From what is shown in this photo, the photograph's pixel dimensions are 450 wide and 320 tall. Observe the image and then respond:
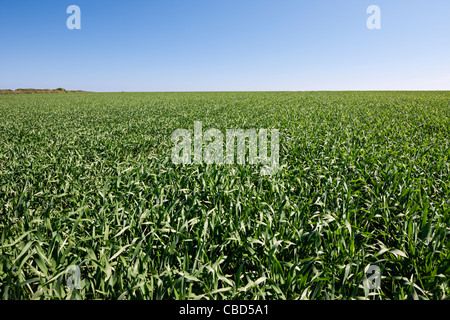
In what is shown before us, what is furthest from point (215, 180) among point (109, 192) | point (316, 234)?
point (316, 234)

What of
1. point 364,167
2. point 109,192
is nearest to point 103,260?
point 109,192

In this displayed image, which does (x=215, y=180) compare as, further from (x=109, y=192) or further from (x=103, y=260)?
(x=103, y=260)

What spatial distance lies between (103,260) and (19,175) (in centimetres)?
412

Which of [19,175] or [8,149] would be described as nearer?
[19,175]

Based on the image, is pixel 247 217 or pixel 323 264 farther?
pixel 247 217

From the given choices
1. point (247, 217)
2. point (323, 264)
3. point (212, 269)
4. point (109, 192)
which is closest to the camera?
point (212, 269)

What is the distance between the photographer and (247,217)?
2846 mm

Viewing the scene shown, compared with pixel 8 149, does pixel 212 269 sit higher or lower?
lower
